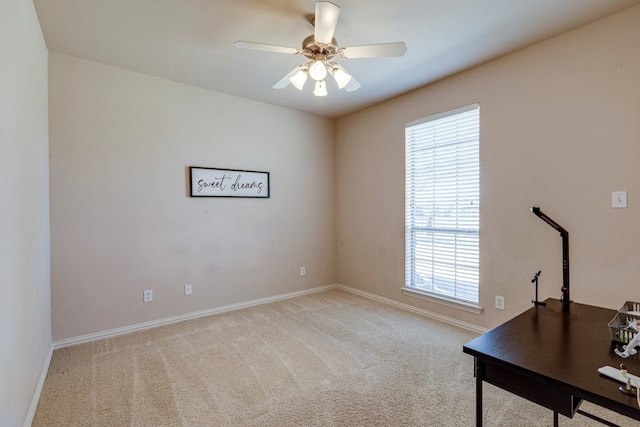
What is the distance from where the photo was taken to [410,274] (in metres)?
3.68

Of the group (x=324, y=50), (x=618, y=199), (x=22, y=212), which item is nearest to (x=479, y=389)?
(x=618, y=199)

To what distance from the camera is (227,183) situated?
3.66 meters

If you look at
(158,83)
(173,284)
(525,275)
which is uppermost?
(158,83)

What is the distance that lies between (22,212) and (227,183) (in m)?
2.00

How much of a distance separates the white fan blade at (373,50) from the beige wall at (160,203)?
2029 mm

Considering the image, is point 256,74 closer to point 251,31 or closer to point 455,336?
point 251,31

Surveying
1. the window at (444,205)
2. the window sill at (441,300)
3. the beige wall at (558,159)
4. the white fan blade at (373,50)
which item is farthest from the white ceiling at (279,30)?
the window sill at (441,300)

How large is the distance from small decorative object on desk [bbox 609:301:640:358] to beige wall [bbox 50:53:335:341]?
3.33 metres

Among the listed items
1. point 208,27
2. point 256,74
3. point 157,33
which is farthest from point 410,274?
point 157,33

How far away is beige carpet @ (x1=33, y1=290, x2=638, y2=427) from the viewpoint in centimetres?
181

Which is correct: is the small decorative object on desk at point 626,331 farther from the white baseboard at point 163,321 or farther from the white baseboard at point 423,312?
the white baseboard at point 163,321

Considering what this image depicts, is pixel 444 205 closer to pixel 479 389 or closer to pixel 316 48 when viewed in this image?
pixel 316 48

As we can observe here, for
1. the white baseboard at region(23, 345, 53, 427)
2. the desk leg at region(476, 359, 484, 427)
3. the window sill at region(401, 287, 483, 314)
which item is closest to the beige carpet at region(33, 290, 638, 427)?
the white baseboard at region(23, 345, 53, 427)

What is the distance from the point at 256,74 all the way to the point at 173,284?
7.75 ft
